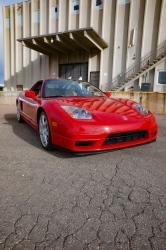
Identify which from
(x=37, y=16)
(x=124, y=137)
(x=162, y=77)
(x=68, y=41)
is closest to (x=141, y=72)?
(x=162, y=77)

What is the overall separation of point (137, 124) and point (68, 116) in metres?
1.03

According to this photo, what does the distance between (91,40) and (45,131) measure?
1359 centimetres

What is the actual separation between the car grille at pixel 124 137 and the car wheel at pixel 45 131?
933 mm

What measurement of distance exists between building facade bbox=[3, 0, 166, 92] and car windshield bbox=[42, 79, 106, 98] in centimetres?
1105

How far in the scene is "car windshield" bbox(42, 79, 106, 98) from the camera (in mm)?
3312

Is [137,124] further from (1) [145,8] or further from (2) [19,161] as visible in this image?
(1) [145,8]

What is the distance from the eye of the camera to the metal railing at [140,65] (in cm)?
1419

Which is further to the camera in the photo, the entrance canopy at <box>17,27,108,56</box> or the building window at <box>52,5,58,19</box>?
the building window at <box>52,5,58,19</box>

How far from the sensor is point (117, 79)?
52.4 ft

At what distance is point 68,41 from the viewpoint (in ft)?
50.0

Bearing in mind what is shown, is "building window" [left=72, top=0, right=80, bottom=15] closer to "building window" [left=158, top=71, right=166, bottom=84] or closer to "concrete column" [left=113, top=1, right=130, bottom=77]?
"concrete column" [left=113, top=1, right=130, bottom=77]

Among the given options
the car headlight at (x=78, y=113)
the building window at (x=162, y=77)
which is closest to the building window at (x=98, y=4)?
the building window at (x=162, y=77)

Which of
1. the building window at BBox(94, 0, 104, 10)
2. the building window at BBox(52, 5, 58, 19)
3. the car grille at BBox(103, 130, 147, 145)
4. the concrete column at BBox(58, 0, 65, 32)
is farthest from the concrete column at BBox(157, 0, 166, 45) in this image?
the car grille at BBox(103, 130, 147, 145)

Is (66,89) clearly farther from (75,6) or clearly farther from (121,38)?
(75,6)
